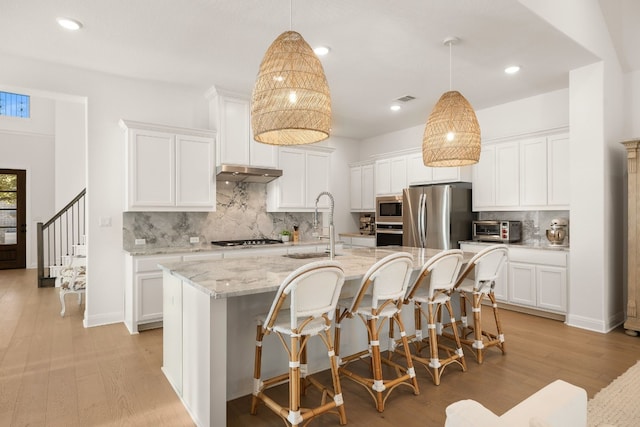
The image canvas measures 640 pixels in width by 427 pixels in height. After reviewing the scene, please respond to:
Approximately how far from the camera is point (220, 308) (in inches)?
82.4

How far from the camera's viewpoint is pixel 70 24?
316cm

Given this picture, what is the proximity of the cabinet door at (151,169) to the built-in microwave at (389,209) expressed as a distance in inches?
134

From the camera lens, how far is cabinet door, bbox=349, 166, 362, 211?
726cm

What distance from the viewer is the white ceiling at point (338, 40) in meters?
2.94

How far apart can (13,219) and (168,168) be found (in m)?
6.81

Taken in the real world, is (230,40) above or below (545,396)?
above

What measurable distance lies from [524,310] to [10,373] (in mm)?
5192

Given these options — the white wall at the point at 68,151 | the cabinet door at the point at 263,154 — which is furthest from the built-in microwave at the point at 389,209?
the white wall at the point at 68,151

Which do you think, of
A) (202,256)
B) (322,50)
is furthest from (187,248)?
(322,50)

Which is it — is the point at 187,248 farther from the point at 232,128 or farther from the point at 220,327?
the point at 220,327

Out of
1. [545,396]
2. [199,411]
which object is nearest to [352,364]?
[199,411]

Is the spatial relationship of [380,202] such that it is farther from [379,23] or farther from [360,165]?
[379,23]

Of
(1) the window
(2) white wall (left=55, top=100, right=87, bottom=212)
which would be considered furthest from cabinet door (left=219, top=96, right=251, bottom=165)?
(1) the window

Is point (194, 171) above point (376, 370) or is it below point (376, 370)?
above
